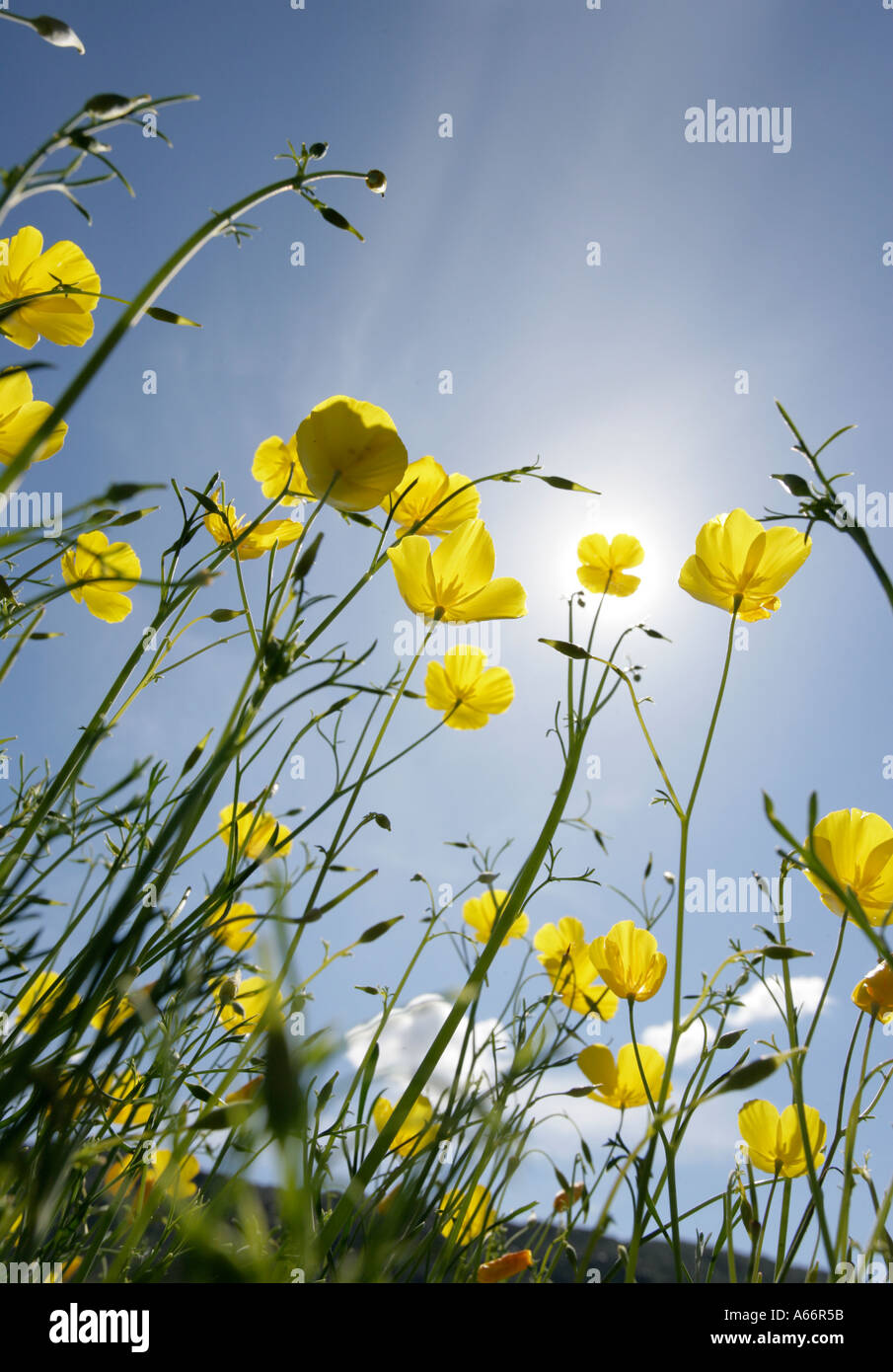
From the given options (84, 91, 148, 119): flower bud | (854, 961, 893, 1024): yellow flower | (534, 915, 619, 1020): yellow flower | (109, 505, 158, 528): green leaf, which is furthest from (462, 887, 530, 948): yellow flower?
(84, 91, 148, 119): flower bud

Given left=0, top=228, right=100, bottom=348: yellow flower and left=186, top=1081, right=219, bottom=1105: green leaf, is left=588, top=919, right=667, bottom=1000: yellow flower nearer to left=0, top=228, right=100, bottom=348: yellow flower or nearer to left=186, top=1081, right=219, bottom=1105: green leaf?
left=186, top=1081, right=219, bottom=1105: green leaf

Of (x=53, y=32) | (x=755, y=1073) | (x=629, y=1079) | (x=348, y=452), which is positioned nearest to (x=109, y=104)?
(x=53, y=32)

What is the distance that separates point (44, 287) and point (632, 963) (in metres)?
1.17

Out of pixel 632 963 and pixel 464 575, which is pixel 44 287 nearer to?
pixel 464 575

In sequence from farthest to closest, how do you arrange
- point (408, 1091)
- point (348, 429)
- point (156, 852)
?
1. point (348, 429)
2. point (408, 1091)
3. point (156, 852)

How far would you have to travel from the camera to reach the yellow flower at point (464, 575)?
1.03m

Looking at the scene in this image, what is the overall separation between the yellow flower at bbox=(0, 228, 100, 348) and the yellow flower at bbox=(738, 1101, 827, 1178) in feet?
4.02

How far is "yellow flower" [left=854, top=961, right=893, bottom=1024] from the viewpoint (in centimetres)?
69

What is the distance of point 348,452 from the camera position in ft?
2.43
